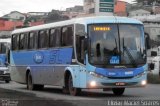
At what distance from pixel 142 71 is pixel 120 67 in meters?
0.98

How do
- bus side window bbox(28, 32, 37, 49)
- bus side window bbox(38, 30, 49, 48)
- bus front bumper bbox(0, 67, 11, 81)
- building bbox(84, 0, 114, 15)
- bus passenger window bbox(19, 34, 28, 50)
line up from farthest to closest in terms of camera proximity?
bus front bumper bbox(0, 67, 11, 81)
building bbox(84, 0, 114, 15)
bus passenger window bbox(19, 34, 28, 50)
bus side window bbox(28, 32, 37, 49)
bus side window bbox(38, 30, 49, 48)

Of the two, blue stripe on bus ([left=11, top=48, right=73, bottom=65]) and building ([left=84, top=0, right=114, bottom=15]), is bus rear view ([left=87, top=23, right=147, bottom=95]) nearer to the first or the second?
blue stripe on bus ([left=11, top=48, right=73, bottom=65])

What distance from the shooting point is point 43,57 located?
2481cm

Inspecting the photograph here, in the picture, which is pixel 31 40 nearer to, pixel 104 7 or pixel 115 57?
pixel 115 57

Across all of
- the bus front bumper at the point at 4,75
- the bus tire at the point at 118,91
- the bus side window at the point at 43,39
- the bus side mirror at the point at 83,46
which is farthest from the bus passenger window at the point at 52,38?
the bus front bumper at the point at 4,75

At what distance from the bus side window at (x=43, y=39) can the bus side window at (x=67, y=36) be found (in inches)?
82.3

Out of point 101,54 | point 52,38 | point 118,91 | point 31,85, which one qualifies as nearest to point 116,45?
point 101,54

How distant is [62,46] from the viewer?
2244 cm

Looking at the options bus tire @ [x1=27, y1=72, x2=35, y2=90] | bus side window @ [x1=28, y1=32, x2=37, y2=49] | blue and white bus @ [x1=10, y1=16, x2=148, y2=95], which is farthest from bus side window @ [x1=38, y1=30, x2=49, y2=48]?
bus tire @ [x1=27, y1=72, x2=35, y2=90]

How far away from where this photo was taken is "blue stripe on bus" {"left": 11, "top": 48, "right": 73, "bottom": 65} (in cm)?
2197

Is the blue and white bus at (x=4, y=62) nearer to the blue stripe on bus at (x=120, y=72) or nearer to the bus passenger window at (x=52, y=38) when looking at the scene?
the bus passenger window at (x=52, y=38)

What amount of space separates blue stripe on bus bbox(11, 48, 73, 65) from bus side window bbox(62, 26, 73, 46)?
0.80 feet

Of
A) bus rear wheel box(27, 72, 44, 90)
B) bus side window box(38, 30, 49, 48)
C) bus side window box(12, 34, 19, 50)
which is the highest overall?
bus side window box(38, 30, 49, 48)

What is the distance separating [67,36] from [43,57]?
3294mm
